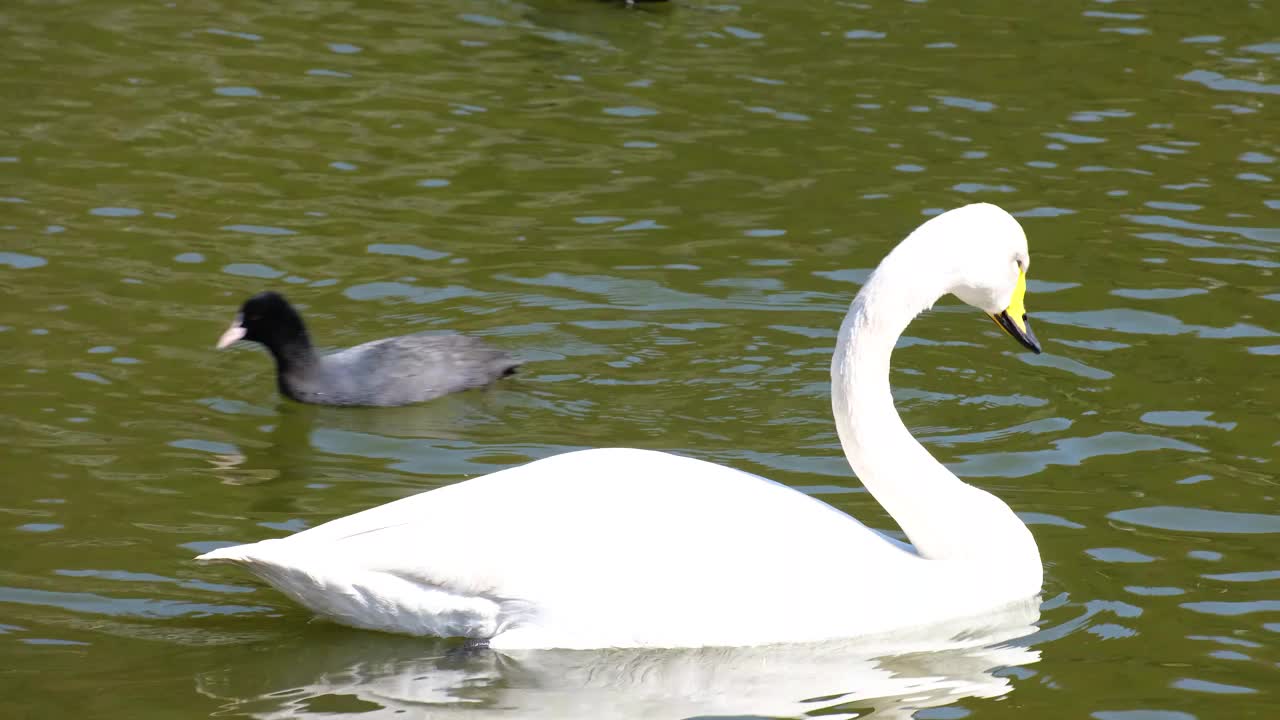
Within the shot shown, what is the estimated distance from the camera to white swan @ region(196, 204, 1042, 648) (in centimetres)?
595

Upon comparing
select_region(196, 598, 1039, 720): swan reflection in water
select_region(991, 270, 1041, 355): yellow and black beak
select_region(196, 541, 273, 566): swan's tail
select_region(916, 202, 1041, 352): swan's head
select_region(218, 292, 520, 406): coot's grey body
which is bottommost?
select_region(196, 598, 1039, 720): swan reflection in water

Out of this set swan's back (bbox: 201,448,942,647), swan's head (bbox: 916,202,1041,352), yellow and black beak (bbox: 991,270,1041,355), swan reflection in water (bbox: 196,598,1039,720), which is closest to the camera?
swan reflection in water (bbox: 196,598,1039,720)

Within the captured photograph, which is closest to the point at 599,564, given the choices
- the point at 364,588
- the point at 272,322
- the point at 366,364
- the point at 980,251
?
the point at 364,588

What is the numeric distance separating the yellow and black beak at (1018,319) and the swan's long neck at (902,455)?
0.36 meters

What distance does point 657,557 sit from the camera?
5.95 meters

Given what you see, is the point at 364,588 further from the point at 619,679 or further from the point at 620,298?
the point at 620,298

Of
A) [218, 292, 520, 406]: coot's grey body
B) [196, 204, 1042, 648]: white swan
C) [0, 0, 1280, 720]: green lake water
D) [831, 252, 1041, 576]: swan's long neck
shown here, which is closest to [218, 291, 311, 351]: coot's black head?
[218, 292, 520, 406]: coot's grey body

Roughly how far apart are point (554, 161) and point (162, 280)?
2882 millimetres

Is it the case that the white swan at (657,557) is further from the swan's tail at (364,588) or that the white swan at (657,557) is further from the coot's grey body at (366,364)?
the coot's grey body at (366,364)

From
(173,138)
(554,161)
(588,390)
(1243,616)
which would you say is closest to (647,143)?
(554,161)

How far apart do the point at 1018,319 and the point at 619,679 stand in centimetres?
189

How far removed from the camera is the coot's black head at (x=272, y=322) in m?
8.84

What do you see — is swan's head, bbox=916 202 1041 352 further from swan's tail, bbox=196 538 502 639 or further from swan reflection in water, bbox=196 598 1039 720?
swan's tail, bbox=196 538 502 639

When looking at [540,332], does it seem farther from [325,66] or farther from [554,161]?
[325,66]
